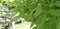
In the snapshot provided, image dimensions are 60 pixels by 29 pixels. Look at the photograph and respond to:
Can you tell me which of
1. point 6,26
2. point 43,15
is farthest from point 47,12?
point 6,26

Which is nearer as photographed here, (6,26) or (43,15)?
(43,15)

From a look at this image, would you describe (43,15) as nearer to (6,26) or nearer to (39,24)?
(39,24)

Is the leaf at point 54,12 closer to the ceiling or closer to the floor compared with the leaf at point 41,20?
closer to the ceiling

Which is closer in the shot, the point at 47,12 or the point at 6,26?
the point at 47,12

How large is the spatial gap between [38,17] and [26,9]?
0.09 m

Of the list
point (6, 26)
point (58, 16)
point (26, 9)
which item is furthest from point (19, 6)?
point (6, 26)

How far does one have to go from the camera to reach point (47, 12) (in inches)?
10.6

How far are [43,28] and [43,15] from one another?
0.03 m

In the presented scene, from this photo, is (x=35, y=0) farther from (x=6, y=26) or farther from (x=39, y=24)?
(x=6, y=26)

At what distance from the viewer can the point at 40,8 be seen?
26 cm

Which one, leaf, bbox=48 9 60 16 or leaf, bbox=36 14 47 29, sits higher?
leaf, bbox=48 9 60 16

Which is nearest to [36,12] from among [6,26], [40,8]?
[40,8]

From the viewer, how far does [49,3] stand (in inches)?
10.6

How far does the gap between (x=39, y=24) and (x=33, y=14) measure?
3cm
